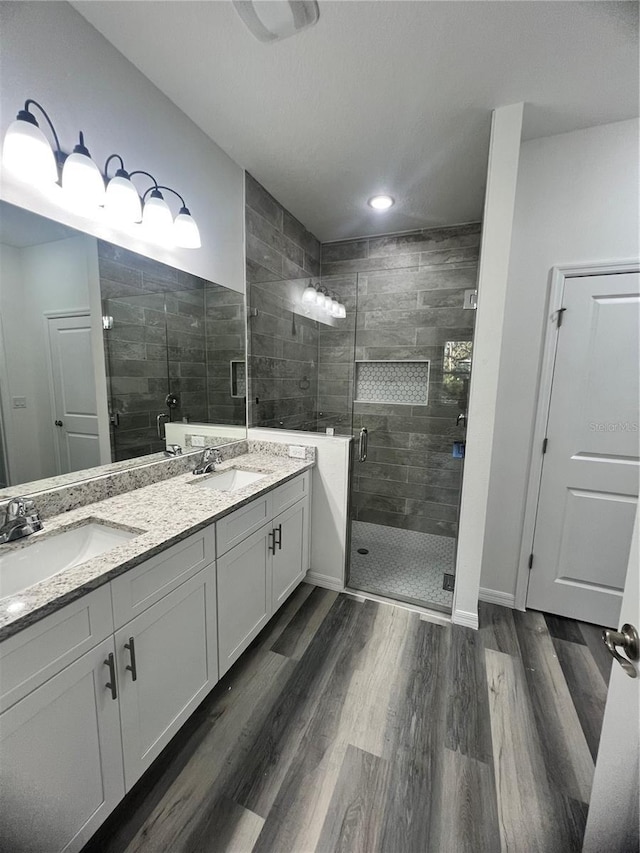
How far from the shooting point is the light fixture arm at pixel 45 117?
111 centimetres

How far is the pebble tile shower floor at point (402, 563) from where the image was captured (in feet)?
7.63

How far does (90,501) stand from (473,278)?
3024 mm

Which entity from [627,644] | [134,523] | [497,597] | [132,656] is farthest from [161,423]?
[497,597]

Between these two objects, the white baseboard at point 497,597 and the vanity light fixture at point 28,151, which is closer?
the vanity light fixture at point 28,151

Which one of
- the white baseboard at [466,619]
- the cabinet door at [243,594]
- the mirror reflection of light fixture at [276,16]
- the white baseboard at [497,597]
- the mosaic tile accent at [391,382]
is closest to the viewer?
the mirror reflection of light fixture at [276,16]

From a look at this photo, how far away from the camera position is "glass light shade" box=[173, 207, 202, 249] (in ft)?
5.66

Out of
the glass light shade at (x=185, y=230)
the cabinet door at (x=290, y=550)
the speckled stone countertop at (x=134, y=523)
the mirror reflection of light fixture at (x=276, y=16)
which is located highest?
the mirror reflection of light fixture at (x=276, y=16)

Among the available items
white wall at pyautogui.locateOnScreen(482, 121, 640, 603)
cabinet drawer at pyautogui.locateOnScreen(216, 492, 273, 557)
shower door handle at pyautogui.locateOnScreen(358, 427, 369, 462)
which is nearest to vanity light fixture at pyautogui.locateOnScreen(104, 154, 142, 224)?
cabinet drawer at pyautogui.locateOnScreen(216, 492, 273, 557)

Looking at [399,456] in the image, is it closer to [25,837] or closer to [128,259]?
[128,259]

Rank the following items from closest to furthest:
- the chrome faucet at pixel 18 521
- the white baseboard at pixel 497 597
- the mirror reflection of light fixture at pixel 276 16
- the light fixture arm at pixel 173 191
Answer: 1. the chrome faucet at pixel 18 521
2. the mirror reflection of light fixture at pixel 276 16
3. the light fixture arm at pixel 173 191
4. the white baseboard at pixel 497 597

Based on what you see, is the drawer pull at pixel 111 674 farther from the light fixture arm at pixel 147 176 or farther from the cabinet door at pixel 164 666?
the light fixture arm at pixel 147 176

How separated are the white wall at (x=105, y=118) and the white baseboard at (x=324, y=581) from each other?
2.06 m

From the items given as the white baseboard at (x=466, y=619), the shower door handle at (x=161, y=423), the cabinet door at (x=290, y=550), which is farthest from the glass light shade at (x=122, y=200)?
the white baseboard at (x=466, y=619)

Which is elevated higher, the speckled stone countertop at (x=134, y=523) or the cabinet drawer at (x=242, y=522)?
the speckled stone countertop at (x=134, y=523)
